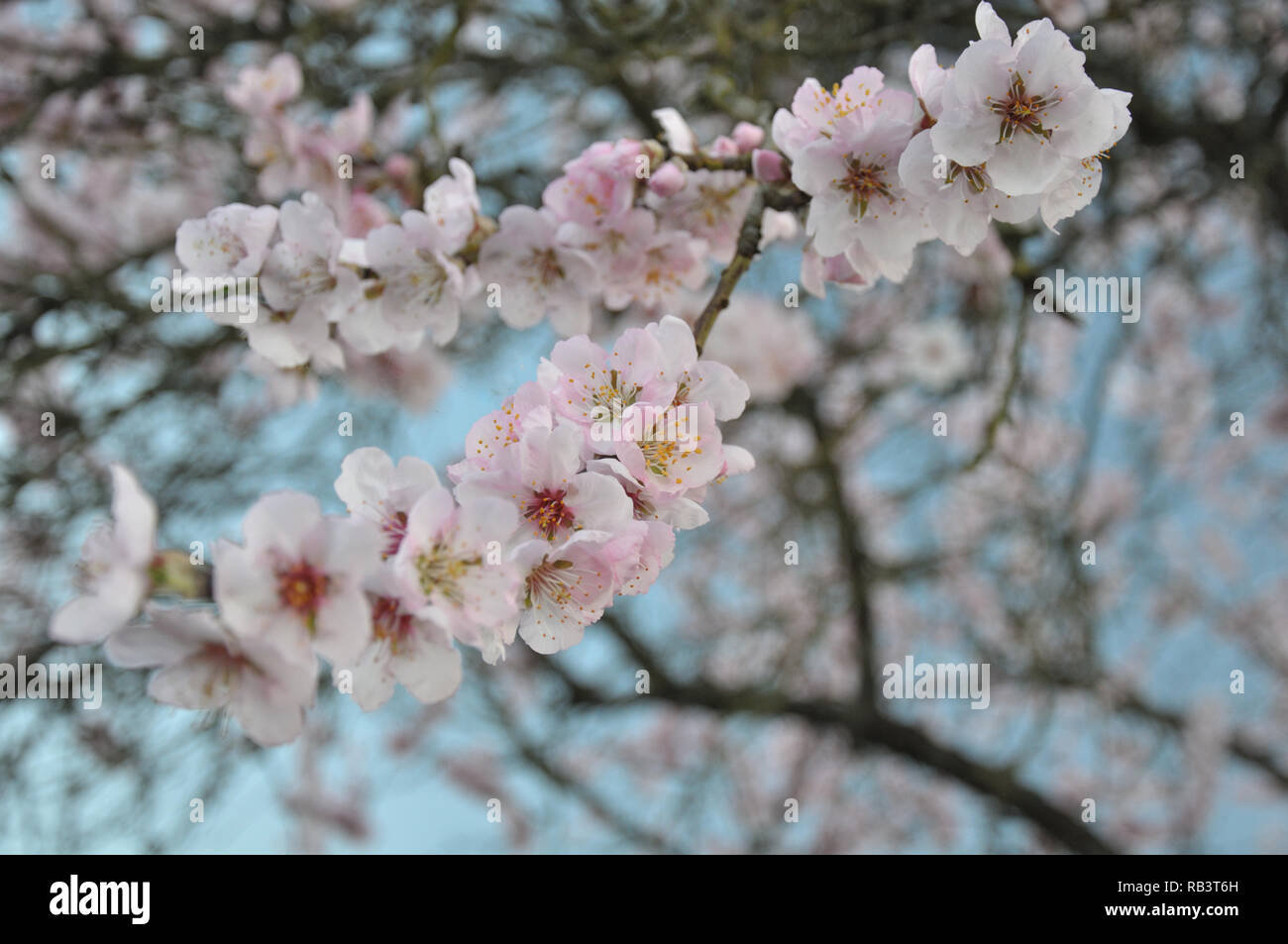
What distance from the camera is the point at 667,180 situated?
1096mm

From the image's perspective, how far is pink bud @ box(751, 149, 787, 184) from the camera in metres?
1.02

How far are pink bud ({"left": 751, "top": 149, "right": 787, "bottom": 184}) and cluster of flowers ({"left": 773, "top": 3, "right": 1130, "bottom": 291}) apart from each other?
3 cm

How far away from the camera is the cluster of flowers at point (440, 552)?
67 centimetres

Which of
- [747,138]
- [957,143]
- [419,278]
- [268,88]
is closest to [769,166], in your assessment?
[747,138]

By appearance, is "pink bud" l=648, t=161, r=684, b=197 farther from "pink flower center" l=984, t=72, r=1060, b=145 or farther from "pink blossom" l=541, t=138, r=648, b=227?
"pink flower center" l=984, t=72, r=1060, b=145

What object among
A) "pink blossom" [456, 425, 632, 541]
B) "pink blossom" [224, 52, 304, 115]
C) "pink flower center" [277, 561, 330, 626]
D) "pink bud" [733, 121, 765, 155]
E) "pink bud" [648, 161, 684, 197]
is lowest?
"pink flower center" [277, 561, 330, 626]

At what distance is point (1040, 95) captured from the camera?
0.91 metres

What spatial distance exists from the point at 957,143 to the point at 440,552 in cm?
63

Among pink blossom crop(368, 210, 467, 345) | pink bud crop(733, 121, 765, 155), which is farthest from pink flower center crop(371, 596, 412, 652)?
pink bud crop(733, 121, 765, 155)

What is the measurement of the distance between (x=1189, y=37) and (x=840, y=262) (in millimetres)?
2414

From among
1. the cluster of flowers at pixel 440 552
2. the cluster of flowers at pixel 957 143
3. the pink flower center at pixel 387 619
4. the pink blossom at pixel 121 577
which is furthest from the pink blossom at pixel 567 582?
the cluster of flowers at pixel 957 143

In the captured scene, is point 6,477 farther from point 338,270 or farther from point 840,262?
point 840,262

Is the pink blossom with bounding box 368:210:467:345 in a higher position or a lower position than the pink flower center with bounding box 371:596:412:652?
higher
